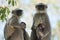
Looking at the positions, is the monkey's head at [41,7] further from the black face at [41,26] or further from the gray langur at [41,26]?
the black face at [41,26]

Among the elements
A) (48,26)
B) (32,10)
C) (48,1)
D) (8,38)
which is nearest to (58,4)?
(48,1)

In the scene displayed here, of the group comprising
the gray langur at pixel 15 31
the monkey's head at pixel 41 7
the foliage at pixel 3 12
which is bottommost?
the gray langur at pixel 15 31

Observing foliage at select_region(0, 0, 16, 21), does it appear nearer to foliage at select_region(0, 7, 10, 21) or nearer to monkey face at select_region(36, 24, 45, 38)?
foliage at select_region(0, 7, 10, 21)

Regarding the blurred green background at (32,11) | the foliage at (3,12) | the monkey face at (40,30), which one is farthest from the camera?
the blurred green background at (32,11)

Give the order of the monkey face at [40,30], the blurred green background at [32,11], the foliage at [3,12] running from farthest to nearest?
the blurred green background at [32,11]
the foliage at [3,12]
the monkey face at [40,30]

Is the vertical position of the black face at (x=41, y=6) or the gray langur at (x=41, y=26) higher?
the black face at (x=41, y=6)

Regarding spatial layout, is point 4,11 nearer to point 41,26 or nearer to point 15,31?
point 15,31

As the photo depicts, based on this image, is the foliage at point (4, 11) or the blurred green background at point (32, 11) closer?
the foliage at point (4, 11)

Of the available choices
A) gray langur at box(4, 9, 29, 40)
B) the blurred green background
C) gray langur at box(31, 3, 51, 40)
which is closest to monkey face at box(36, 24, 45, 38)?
gray langur at box(31, 3, 51, 40)

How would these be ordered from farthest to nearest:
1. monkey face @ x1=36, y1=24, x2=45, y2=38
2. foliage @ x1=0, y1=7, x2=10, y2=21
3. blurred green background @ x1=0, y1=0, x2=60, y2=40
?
blurred green background @ x1=0, y1=0, x2=60, y2=40
foliage @ x1=0, y1=7, x2=10, y2=21
monkey face @ x1=36, y1=24, x2=45, y2=38

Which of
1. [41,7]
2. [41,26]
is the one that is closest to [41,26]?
[41,26]

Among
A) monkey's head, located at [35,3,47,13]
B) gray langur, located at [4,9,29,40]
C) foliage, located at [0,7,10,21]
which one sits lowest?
gray langur, located at [4,9,29,40]

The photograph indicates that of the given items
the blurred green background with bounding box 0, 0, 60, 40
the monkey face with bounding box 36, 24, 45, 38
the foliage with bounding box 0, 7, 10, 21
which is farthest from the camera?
the blurred green background with bounding box 0, 0, 60, 40

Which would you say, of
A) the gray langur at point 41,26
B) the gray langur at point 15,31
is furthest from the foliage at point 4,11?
the gray langur at point 41,26
